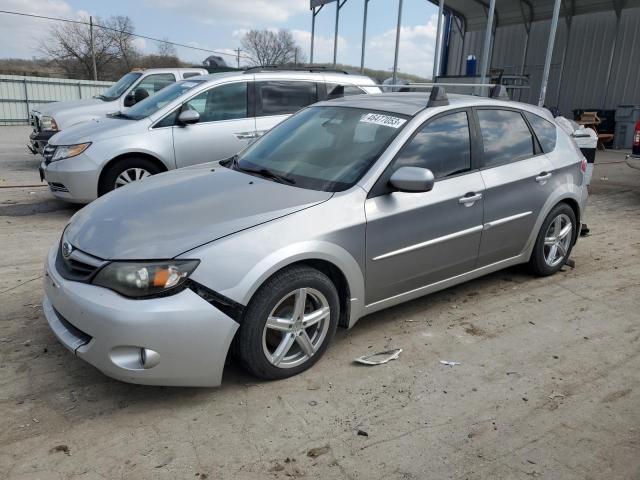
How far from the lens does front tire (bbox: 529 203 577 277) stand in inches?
187

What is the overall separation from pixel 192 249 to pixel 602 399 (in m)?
2.47

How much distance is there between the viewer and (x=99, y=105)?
34.2ft

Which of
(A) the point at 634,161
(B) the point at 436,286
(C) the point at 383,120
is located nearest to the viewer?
(C) the point at 383,120

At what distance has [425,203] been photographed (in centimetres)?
369

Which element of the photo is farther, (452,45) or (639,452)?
(452,45)

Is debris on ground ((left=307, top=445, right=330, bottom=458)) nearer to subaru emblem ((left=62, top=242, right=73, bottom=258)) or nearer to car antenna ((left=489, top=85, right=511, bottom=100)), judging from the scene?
subaru emblem ((left=62, top=242, right=73, bottom=258))

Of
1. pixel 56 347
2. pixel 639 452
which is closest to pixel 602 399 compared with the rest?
pixel 639 452

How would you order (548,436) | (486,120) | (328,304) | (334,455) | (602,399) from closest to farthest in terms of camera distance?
(334,455)
(548,436)
(602,399)
(328,304)
(486,120)

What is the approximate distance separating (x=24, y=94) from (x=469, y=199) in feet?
79.3

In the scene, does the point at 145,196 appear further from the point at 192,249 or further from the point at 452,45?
the point at 452,45

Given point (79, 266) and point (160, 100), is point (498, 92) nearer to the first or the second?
point (79, 266)

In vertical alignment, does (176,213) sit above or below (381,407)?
above

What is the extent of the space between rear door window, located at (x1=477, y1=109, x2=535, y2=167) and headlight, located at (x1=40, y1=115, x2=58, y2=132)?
8.16m

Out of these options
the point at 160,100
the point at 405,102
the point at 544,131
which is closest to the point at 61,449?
the point at 405,102
